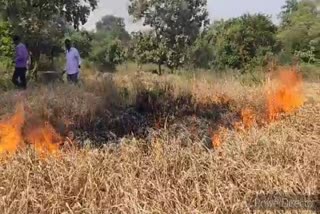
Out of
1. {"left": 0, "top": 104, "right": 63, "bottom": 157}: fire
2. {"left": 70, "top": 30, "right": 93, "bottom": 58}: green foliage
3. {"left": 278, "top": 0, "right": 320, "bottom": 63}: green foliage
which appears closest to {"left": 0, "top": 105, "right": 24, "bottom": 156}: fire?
{"left": 0, "top": 104, "right": 63, "bottom": 157}: fire

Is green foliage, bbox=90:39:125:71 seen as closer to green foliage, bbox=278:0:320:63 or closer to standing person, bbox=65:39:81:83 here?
green foliage, bbox=278:0:320:63

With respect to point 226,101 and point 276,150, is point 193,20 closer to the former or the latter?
point 226,101

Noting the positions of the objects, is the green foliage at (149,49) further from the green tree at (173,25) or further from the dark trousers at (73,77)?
the dark trousers at (73,77)

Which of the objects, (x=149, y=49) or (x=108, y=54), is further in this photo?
(x=108, y=54)

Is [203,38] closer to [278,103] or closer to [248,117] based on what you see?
[278,103]

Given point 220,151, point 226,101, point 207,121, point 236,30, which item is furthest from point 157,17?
point 220,151

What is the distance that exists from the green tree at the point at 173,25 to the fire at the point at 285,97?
13222 mm

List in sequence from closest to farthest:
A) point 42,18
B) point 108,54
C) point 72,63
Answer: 1. point 72,63
2. point 42,18
3. point 108,54

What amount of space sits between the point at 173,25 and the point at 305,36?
6908mm

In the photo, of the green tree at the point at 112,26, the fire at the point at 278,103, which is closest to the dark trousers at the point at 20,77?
the fire at the point at 278,103

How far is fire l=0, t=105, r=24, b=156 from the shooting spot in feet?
20.6

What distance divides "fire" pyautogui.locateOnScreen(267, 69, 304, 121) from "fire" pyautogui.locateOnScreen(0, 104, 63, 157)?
400 cm

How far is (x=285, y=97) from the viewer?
10.2 meters

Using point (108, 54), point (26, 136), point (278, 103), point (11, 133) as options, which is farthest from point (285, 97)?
point (108, 54)
